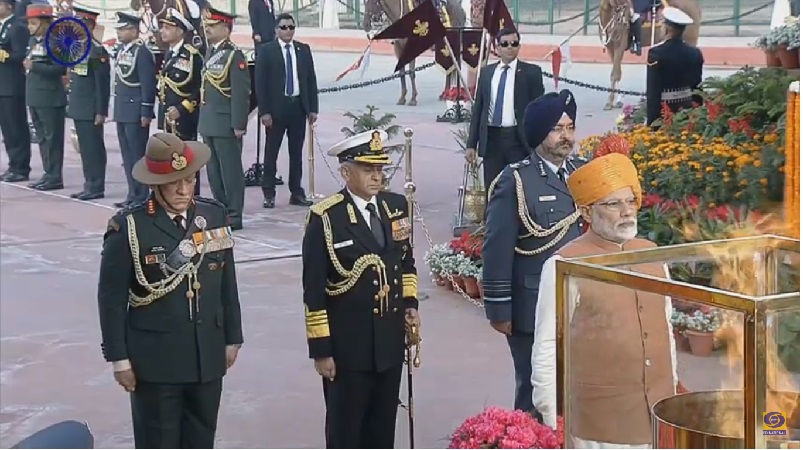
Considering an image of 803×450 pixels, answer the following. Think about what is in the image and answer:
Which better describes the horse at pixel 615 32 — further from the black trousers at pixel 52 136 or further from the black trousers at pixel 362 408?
the black trousers at pixel 362 408

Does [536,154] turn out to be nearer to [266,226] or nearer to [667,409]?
[667,409]

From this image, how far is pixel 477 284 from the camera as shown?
8.81m

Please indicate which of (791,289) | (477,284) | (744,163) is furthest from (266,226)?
(791,289)

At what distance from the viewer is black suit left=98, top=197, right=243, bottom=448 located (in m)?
4.97

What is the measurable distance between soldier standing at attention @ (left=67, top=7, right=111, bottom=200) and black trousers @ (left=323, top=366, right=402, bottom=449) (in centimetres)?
812

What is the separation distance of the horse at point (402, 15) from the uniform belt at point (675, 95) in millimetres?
6306

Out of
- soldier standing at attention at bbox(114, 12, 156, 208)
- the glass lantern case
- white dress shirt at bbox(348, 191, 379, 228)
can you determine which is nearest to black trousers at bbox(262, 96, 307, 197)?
soldier standing at attention at bbox(114, 12, 156, 208)

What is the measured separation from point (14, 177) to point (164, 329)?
1004 cm

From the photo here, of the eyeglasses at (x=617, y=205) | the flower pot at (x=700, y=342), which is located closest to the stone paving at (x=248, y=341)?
the flower pot at (x=700, y=342)

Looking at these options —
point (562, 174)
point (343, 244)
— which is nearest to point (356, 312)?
point (343, 244)

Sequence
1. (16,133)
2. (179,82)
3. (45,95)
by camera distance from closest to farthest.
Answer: (179,82) < (45,95) < (16,133)

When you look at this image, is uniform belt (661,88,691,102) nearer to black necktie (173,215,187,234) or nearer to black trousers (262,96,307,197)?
black trousers (262,96,307,197)

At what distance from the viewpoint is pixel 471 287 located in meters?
8.93

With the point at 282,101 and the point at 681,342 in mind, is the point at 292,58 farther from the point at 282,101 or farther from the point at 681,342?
the point at 681,342
